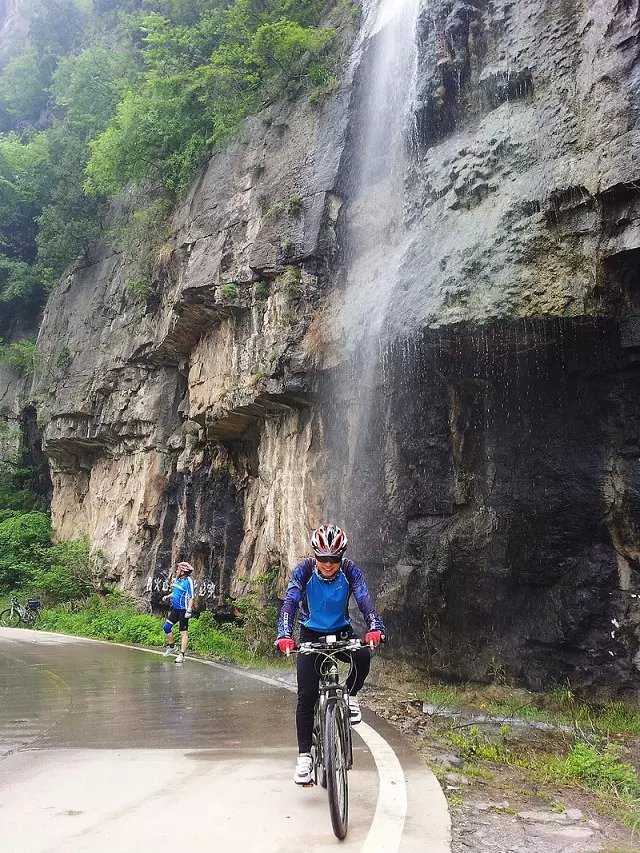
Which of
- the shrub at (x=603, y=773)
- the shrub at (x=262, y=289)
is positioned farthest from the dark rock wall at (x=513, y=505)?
the shrub at (x=262, y=289)

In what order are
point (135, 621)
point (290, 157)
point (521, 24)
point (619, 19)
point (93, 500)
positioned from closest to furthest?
point (619, 19)
point (521, 24)
point (290, 157)
point (135, 621)
point (93, 500)

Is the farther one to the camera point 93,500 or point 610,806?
point 93,500

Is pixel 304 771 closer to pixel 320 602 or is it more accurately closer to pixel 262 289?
pixel 320 602

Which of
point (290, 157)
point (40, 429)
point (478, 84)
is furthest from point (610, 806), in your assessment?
point (40, 429)

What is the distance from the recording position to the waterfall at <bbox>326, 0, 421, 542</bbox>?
39.8 ft

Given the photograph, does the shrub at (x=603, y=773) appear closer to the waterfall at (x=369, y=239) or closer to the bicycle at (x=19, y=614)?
the waterfall at (x=369, y=239)

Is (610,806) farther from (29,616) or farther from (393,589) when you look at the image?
(29,616)

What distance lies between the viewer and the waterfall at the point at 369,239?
477 inches

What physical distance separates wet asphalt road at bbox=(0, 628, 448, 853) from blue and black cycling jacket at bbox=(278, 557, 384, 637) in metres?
1.02

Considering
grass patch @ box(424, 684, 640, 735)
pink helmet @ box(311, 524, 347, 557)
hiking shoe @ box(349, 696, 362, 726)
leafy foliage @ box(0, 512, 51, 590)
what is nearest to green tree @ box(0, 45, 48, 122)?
leafy foliage @ box(0, 512, 51, 590)

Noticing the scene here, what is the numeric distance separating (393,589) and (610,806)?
6.46 metres

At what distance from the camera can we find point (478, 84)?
12273 mm

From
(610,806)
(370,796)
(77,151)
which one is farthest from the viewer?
(77,151)

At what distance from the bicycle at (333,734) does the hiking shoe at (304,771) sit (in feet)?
0.20
